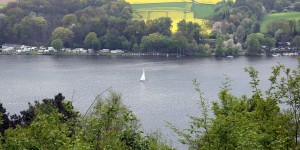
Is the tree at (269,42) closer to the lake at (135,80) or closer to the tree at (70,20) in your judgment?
the lake at (135,80)

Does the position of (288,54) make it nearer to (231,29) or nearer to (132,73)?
(231,29)

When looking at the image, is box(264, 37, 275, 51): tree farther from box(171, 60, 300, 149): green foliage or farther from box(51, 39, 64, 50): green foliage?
box(171, 60, 300, 149): green foliage

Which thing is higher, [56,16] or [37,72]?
[56,16]

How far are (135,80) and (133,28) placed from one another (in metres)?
13.8

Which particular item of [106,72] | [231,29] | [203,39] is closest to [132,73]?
[106,72]

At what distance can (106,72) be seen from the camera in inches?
1168

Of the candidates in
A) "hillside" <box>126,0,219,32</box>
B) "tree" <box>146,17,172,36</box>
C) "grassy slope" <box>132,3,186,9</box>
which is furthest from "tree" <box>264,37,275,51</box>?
"grassy slope" <box>132,3,186,9</box>

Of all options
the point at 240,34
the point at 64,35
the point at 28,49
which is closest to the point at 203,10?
the point at 240,34

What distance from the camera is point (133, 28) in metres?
40.8

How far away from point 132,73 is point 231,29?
1504cm

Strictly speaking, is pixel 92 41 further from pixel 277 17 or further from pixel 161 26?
pixel 277 17

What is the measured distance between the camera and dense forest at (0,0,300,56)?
3872 centimetres

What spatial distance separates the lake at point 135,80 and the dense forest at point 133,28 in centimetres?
219

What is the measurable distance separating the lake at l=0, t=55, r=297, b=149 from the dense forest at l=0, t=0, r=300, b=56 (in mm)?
2195
